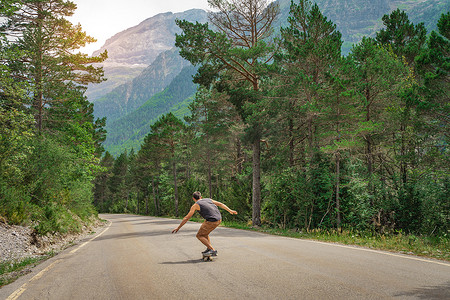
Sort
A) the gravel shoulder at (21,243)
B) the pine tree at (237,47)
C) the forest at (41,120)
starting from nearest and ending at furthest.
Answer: the gravel shoulder at (21,243), the forest at (41,120), the pine tree at (237,47)

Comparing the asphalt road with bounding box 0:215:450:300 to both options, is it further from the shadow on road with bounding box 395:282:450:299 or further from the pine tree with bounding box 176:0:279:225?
the pine tree with bounding box 176:0:279:225

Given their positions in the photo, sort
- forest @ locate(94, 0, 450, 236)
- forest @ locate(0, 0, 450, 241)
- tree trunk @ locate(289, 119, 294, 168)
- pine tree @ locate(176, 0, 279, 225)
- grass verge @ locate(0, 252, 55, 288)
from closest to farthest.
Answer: grass verge @ locate(0, 252, 55, 288), forest @ locate(0, 0, 450, 241), forest @ locate(94, 0, 450, 236), pine tree @ locate(176, 0, 279, 225), tree trunk @ locate(289, 119, 294, 168)

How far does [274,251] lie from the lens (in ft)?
27.3

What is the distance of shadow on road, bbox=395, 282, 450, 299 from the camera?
409 centimetres

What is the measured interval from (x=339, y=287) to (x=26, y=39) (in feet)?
71.5

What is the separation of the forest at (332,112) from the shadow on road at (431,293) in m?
9.75

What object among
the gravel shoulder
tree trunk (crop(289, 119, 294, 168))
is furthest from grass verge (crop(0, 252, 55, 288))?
tree trunk (crop(289, 119, 294, 168))

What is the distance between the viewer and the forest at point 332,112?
14766 mm

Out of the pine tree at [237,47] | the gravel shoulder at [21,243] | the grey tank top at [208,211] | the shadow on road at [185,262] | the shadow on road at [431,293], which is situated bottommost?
the gravel shoulder at [21,243]

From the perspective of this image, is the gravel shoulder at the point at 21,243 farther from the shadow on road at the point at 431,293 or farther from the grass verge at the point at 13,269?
the shadow on road at the point at 431,293

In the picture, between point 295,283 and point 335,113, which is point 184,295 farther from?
point 335,113

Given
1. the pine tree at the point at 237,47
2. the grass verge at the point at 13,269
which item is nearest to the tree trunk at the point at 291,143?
the pine tree at the point at 237,47

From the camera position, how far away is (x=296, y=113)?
726 inches

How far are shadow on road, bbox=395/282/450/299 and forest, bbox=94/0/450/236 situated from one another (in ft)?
32.0
